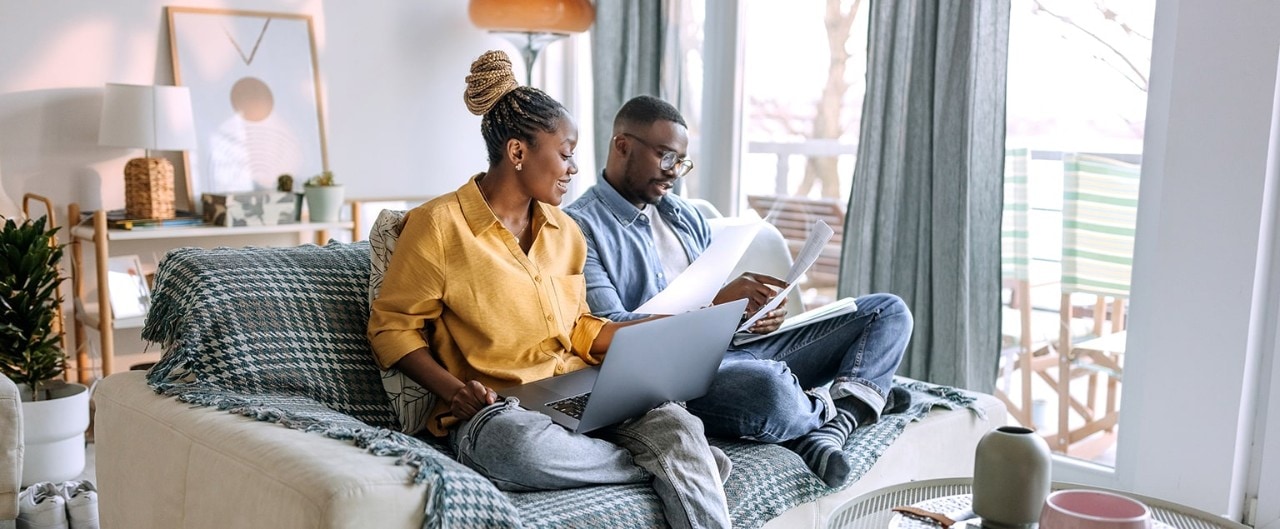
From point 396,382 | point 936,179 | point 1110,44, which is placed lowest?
point 396,382

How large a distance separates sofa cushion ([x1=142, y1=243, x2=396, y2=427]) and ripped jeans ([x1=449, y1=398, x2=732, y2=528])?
27 centimetres

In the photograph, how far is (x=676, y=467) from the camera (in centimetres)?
171

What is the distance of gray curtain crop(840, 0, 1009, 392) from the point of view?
2.97 meters

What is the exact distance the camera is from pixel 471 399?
1.77 meters

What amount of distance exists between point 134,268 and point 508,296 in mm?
2167

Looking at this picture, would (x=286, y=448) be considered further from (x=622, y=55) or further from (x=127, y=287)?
(x=622, y=55)

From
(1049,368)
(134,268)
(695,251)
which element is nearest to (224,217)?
(134,268)

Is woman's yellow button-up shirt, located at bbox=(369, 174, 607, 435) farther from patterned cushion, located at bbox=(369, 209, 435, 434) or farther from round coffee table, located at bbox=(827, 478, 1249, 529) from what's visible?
round coffee table, located at bbox=(827, 478, 1249, 529)

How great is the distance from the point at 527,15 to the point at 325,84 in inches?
31.5

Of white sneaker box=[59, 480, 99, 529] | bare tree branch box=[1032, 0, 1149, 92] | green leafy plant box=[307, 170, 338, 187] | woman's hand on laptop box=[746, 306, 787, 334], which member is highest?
bare tree branch box=[1032, 0, 1149, 92]

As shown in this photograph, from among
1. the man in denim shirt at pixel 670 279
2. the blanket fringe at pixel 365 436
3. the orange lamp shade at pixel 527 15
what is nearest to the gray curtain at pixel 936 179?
the man in denim shirt at pixel 670 279

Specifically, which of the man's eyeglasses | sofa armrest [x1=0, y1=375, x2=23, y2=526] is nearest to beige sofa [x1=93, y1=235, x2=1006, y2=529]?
sofa armrest [x1=0, y1=375, x2=23, y2=526]

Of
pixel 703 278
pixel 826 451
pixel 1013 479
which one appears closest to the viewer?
pixel 1013 479

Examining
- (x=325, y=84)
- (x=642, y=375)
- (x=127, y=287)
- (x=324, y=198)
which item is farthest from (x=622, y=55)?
(x=642, y=375)
